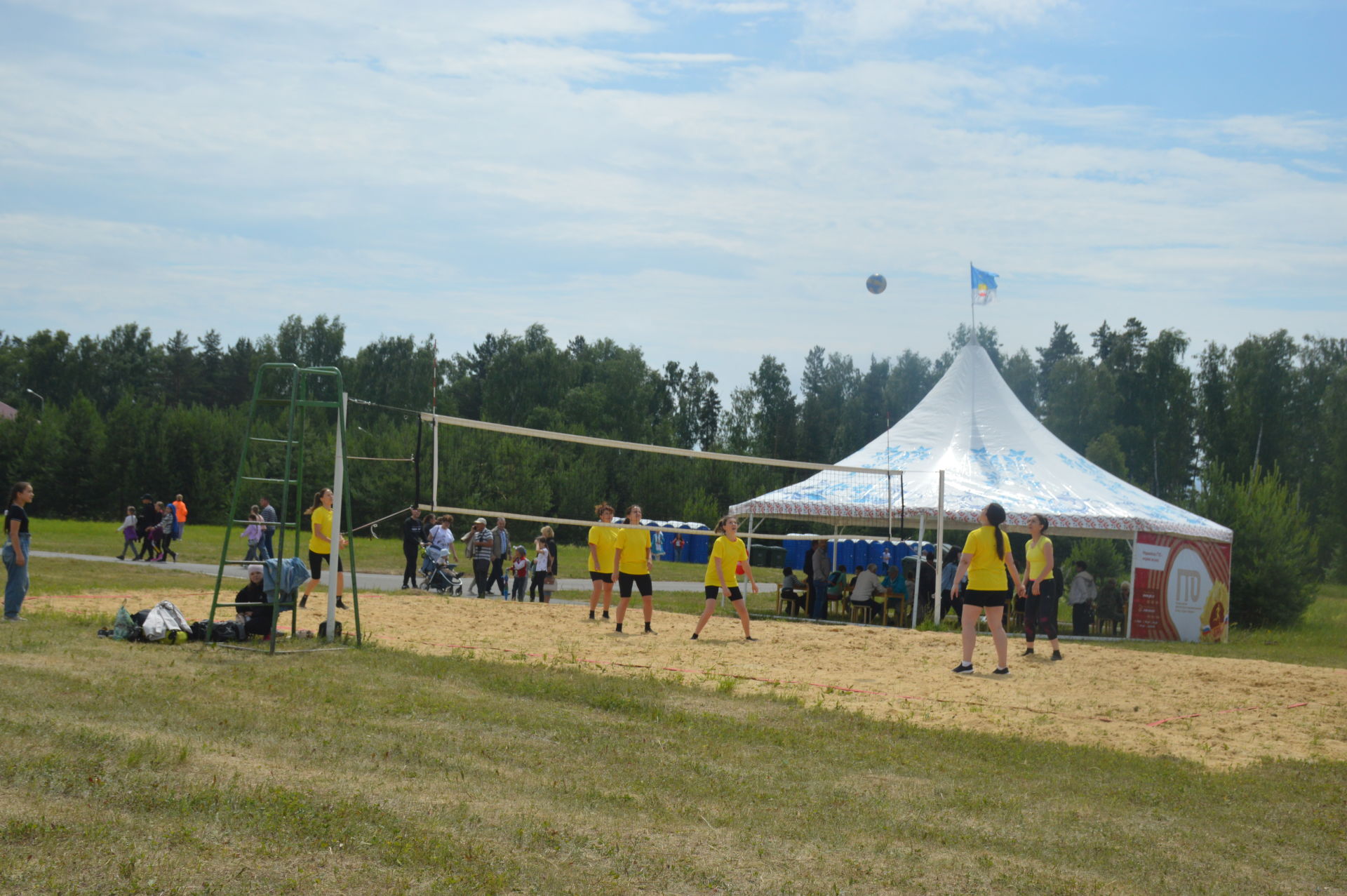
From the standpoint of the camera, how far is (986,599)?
34.6ft

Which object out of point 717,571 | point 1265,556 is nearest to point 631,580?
point 717,571

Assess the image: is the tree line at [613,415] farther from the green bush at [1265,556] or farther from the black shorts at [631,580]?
the black shorts at [631,580]

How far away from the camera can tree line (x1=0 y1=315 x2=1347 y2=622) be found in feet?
119

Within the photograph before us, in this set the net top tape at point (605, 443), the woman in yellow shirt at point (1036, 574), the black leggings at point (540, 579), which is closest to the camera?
the woman in yellow shirt at point (1036, 574)

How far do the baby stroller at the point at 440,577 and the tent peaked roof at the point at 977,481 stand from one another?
4.91m

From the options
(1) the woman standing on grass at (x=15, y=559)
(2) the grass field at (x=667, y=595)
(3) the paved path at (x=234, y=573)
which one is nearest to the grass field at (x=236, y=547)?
(2) the grass field at (x=667, y=595)

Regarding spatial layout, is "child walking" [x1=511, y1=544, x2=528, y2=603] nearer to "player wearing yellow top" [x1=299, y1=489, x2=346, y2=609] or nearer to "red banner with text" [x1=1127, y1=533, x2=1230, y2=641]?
"player wearing yellow top" [x1=299, y1=489, x2=346, y2=609]

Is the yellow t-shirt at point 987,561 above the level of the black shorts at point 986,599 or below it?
above

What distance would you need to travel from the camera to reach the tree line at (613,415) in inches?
1422

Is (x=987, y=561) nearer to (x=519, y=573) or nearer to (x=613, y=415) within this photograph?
(x=519, y=573)

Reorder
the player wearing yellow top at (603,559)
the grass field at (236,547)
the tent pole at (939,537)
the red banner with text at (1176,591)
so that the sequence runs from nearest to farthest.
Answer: the player wearing yellow top at (603,559) < the tent pole at (939,537) < the red banner with text at (1176,591) < the grass field at (236,547)

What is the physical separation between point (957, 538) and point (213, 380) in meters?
60.7

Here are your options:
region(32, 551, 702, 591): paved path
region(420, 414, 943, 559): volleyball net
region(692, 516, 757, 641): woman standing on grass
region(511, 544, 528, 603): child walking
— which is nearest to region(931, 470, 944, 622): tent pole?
region(692, 516, 757, 641): woman standing on grass

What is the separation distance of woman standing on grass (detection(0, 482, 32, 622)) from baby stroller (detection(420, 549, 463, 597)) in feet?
27.9
